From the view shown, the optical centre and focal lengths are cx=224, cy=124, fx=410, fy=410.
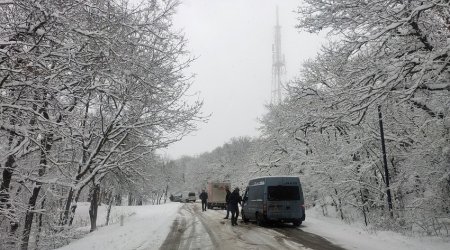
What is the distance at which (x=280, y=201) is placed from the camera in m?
19.3

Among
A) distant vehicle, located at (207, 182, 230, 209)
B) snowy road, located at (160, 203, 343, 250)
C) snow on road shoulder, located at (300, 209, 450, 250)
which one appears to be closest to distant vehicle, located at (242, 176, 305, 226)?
snowy road, located at (160, 203, 343, 250)

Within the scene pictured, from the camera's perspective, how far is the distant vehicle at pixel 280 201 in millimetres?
19047

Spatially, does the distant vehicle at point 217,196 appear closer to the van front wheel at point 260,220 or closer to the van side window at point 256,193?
the van side window at point 256,193

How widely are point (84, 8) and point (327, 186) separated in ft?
67.1

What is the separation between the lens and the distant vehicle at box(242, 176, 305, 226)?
1905cm

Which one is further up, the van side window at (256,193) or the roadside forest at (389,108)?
the roadside forest at (389,108)

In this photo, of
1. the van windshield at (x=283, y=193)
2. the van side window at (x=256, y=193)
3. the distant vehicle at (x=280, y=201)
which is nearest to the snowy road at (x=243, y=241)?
the distant vehicle at (x=280, y=201)

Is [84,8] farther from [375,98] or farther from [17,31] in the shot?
[375,98]

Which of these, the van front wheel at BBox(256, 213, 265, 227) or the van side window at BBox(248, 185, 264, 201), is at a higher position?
the van side window at BBox(248, 185, 264, 201)

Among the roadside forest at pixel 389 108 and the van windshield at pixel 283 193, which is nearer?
the roadside forest at pixel 389 108

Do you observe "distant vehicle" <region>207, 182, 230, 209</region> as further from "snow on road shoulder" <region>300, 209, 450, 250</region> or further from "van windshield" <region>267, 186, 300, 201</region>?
"snow on road shoulder" <region>300, 209, 450, 250</region>

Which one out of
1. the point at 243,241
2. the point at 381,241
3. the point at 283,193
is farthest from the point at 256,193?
the point at 381,241

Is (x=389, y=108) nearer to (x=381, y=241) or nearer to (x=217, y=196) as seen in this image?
(x=381, y=241)

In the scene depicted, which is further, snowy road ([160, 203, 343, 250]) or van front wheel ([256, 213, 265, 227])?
van front wheel ([256, 213, 265, 227])
